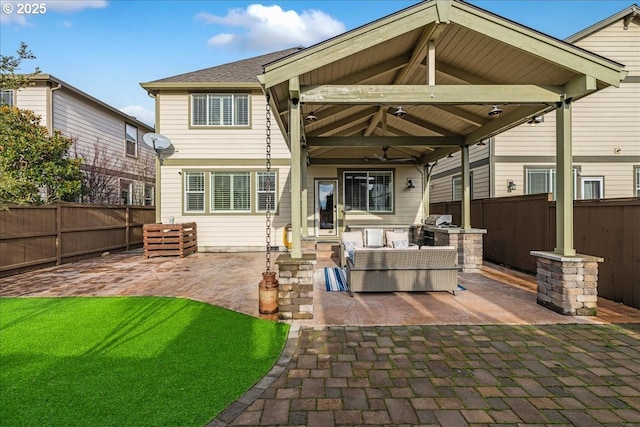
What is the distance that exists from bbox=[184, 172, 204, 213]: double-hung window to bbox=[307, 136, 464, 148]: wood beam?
498cm

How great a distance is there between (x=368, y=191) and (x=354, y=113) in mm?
4299

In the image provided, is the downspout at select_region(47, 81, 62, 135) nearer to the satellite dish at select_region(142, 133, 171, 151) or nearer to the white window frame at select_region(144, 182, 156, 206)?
the satellite dish at select_region(142, 133, 171, 151)

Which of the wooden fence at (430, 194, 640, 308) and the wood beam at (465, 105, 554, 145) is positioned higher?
the wood beam at (465, 105, 554, 145)

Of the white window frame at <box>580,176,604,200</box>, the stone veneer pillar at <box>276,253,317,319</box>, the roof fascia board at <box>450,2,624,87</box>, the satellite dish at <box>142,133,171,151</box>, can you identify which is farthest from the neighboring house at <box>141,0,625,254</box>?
the white window frame at <box>580,176,604,200</box>

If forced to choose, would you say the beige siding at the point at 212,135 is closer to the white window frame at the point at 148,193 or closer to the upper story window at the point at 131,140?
the upper story window at the point at 131,140

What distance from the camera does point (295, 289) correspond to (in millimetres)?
4344

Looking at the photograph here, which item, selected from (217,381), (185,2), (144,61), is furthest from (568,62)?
(144,61)

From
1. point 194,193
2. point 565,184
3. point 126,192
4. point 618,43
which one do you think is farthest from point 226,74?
point 618,43

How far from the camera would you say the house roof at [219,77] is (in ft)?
34.3

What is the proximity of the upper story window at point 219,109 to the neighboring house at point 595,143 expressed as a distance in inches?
334

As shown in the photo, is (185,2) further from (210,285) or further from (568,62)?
(568,62)

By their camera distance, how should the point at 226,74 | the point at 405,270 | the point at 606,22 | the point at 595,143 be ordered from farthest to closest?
1. the point at 226,74
2. the point at 595,143
3. the point at 606,22
4. the point at 405,270

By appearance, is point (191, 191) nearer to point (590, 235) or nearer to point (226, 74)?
point (226, 74)

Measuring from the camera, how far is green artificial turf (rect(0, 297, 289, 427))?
92.6 inches
